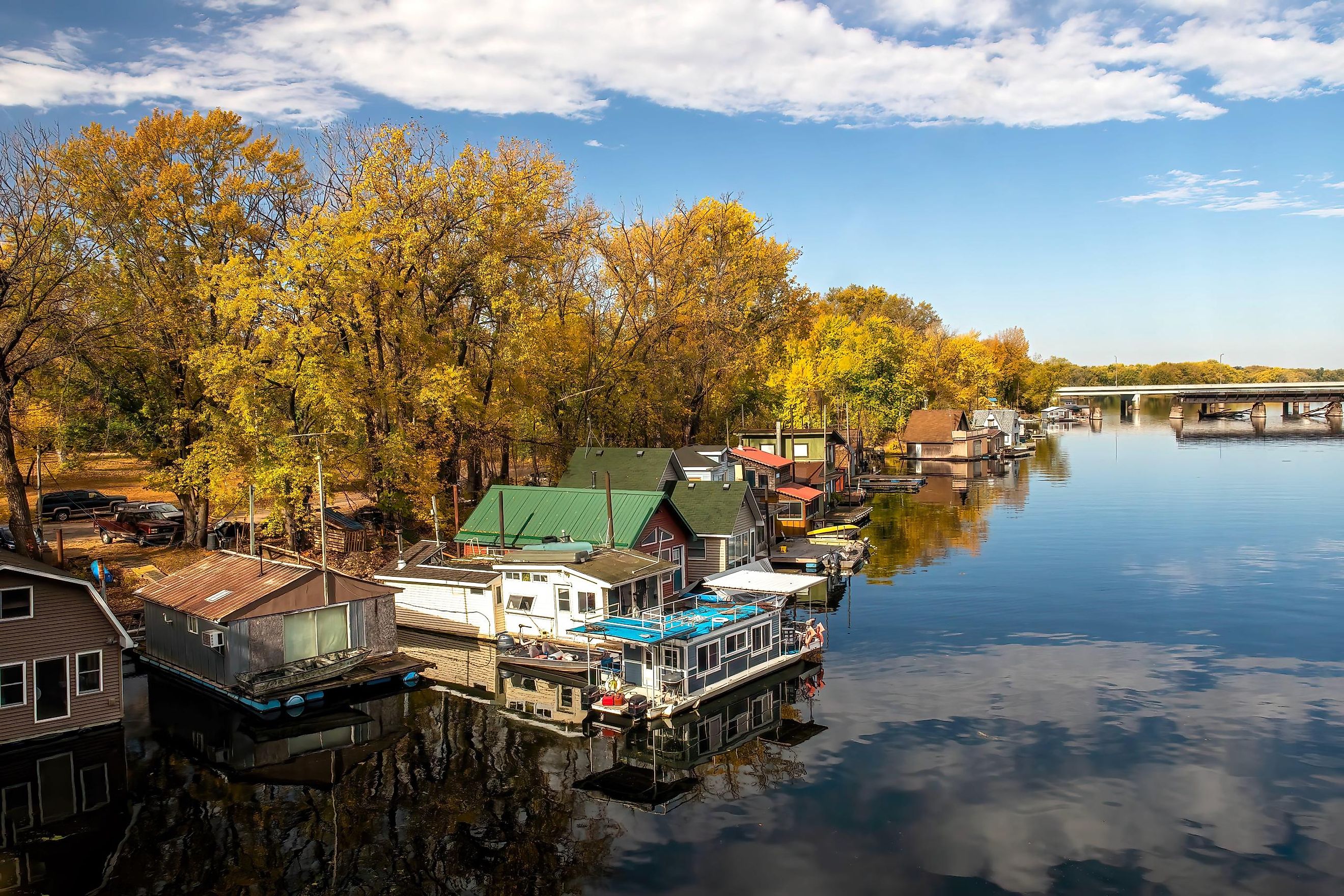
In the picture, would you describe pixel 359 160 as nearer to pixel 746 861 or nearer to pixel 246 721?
pixel 246 721

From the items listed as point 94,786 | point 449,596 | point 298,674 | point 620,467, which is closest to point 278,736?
point 298,674

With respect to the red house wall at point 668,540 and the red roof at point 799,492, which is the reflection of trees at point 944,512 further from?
the red house wall at point 668,540

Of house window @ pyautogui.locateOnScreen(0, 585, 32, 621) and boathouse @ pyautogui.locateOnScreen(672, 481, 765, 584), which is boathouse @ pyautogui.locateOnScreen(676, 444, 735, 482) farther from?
house window @ pyautogui.locateOnScreen(0, 585, 32, 621)

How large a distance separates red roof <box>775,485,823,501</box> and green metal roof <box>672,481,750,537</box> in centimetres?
1894

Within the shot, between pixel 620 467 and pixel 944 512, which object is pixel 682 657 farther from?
pixel 944 512

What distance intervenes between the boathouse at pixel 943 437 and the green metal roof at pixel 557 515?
8534 cm

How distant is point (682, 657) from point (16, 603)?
69.3 ft

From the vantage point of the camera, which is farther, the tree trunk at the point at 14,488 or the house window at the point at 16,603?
the tree trunk at the point at 14,488

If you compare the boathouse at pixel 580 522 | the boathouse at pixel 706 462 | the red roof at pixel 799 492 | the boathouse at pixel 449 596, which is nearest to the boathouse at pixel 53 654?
the boathouse at pixel 449 596

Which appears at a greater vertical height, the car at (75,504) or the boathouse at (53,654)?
the car at (75,504)

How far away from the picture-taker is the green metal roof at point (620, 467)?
5719cm

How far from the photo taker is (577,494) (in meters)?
49.3

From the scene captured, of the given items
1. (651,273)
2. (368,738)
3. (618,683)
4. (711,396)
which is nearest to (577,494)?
(618,683)

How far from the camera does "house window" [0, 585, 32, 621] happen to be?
27281mm
